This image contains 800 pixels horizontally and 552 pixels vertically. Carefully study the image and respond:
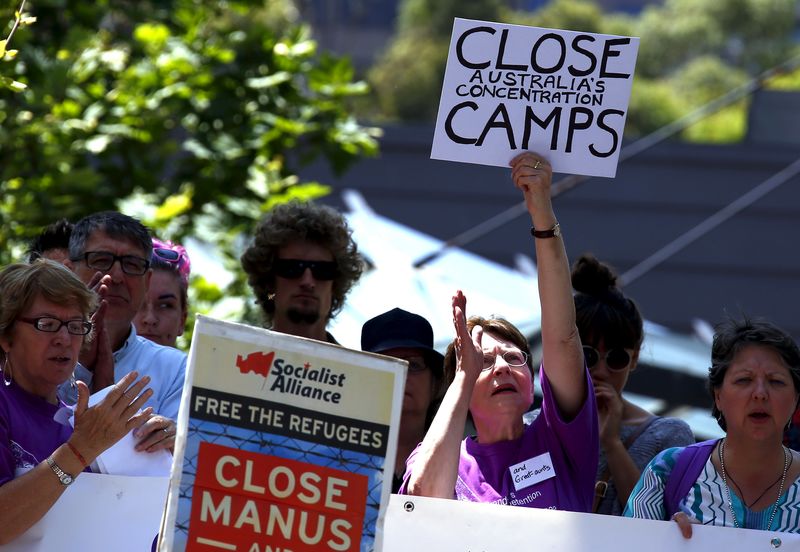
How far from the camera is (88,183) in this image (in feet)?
21.1

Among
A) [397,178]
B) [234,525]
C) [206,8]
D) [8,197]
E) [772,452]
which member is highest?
[397,178]

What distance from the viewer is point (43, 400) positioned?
3.35 metres

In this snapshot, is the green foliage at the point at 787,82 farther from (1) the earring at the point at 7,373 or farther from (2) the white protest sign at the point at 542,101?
(1) the earring at the point at 7,373

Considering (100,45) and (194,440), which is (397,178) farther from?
(194,440)

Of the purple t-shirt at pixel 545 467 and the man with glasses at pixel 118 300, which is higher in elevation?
the man with glasses at pixel 118 300

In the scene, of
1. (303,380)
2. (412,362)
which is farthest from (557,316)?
(303,380)

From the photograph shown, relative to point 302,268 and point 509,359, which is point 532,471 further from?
point 302,268

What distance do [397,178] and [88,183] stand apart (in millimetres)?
7237

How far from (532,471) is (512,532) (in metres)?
0.29

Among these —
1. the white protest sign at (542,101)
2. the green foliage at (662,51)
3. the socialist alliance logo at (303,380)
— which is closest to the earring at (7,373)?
the socialist alliance logo at (303,380)

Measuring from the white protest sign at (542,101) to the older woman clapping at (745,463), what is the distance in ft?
2.22

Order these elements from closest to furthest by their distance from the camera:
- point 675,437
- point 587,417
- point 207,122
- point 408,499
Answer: point 408,499 < point 587,417 < point 675,437 < point 207,122

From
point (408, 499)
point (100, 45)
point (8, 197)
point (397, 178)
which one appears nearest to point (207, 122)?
point (100, 45)

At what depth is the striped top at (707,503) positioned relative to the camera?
330 cm
